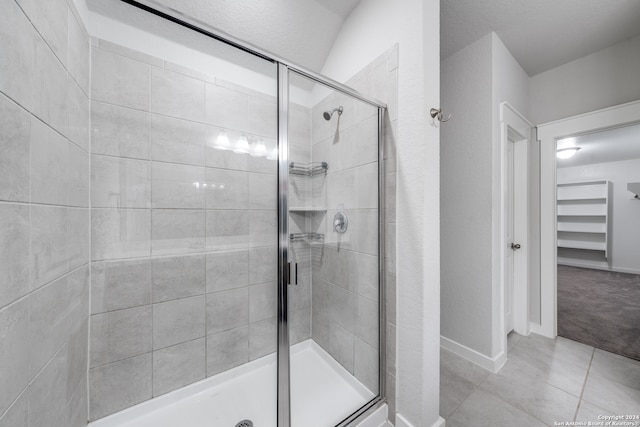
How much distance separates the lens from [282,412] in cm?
102

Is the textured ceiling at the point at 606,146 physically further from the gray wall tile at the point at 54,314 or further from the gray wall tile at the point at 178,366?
the gray wall tile at the point at 54,314

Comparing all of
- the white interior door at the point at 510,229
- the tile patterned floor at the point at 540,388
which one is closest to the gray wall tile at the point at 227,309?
the tile patterned floor at the point at 540,388

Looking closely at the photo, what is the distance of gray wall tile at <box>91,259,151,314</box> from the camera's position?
1138 millimetres

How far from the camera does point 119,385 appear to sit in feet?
3.90

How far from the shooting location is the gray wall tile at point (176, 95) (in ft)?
4.22

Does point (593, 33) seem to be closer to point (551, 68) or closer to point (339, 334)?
point (551, 68)

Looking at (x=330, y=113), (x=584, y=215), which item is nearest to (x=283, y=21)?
(x=330, y=113)

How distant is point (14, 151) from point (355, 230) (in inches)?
50.4

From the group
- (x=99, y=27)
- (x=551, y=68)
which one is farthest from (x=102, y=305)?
(x=551, y=68)

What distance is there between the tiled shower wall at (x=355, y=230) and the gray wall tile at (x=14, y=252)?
1.03m

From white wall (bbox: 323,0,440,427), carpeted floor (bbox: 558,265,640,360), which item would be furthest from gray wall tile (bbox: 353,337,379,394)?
carpeted floor (bbox: 558,265,640,360)

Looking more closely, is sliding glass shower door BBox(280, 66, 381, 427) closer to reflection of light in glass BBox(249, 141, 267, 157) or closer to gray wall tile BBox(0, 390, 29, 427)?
reflection of light in glass BBox(249, 141, 267, 157)

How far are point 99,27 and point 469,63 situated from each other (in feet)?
7.88

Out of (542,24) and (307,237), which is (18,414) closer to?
(307,237)
